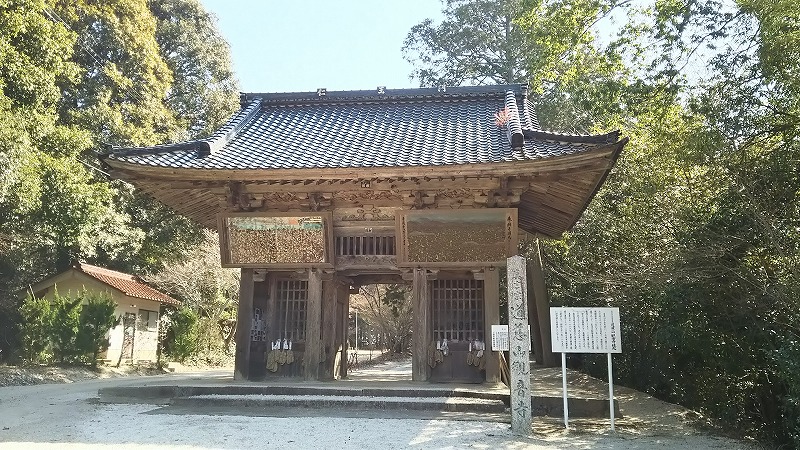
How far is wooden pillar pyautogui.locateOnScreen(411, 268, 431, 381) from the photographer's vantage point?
386 inches

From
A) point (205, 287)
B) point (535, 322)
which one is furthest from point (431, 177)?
point (205, 287)

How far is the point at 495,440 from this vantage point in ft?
20.6

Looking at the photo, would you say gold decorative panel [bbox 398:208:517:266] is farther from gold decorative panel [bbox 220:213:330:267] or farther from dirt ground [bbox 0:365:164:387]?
dirt ground [bbox 0:365:164:387]

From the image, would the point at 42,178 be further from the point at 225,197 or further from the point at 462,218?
the point at 462,218

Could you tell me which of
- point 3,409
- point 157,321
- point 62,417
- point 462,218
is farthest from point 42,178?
point 462,218

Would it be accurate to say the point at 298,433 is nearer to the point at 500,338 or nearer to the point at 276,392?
the point at 276,392

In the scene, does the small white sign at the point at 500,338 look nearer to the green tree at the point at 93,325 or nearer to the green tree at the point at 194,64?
the green tree at the point at 93,325

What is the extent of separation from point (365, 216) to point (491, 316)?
2.78m

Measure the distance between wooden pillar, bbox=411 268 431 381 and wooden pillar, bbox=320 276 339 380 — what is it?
5.18ft

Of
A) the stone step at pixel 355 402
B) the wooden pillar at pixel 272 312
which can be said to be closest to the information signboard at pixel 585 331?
the stone step at pixel 355 402

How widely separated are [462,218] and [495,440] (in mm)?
4056

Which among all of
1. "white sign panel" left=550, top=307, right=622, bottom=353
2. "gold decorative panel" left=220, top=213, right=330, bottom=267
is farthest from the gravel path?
"gold decorative panel" left=220, top=213, right=330, bottom=267

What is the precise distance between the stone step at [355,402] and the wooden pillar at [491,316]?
4.93ft

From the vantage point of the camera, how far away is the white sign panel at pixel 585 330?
7176 mm
